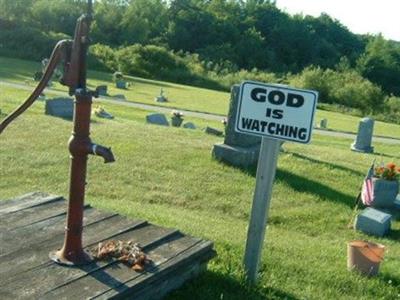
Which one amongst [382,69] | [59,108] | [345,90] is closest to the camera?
[59,108]

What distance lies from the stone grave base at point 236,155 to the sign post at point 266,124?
606cm

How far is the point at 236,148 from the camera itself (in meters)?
10.8

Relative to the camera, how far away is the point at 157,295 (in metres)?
3.94

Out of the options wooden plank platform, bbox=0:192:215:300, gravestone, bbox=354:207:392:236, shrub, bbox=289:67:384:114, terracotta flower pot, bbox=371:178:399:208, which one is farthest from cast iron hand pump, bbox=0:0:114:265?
shrub, bbox=289:67:384:114

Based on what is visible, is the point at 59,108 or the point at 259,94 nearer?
the point at 259,94

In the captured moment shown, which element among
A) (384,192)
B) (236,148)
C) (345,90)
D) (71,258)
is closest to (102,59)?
(345,90)

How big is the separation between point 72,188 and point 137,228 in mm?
988

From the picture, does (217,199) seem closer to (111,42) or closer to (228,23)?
(111,42)

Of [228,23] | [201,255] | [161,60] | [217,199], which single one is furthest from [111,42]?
[201,255]

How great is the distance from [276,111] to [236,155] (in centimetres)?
629

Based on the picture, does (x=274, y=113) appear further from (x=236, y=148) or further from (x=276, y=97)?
(x=236, y=148)

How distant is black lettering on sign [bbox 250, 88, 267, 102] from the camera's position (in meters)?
4.42

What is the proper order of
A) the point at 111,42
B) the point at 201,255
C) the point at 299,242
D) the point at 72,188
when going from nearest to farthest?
1. the point at 72,188
2. the point at 201,255
3. the point at 299,242
4. the point at 111,42

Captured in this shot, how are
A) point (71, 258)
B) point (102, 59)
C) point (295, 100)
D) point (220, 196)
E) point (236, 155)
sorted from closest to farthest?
point (71, 258), point (295, 100), point (220, 196), point (236, 155), point (102, 59)
